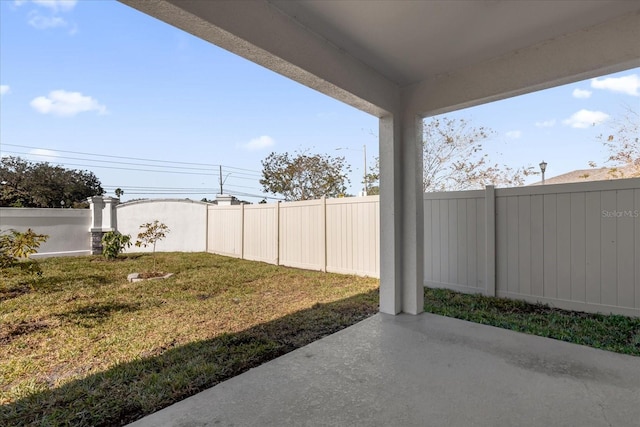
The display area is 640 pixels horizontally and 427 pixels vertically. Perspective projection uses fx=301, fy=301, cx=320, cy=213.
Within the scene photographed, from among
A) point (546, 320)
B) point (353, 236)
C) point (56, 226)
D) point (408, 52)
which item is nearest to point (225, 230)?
point (56, 226)

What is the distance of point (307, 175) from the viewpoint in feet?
36.9

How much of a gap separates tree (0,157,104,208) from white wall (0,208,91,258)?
350 centimetres

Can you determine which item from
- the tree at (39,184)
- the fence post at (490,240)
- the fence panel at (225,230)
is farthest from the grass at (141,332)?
the tree at (39,184)

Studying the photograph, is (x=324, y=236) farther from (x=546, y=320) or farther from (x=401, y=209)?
(x=546, y=320)

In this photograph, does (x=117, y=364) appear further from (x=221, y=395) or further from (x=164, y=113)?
(x=164, y=113)

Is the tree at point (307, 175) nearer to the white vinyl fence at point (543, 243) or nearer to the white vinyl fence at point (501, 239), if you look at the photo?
the white vinyl fence at point (501, 239)

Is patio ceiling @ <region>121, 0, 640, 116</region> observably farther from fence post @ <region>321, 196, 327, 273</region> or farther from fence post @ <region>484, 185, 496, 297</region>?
fence post @ <region>321, 196, 327, 273</region>

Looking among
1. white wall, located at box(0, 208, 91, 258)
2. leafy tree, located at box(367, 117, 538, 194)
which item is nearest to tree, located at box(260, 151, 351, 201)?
leafy tree, located at box(367, 117, 538, 194)

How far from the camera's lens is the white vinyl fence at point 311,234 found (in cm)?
555

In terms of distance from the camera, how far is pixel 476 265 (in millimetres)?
4410

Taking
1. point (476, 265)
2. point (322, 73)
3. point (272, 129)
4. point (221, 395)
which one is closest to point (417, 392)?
point (221, 395)

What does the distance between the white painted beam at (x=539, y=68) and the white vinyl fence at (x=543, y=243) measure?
166cm

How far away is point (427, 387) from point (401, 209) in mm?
1941

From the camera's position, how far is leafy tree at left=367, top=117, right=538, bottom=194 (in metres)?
7.46
